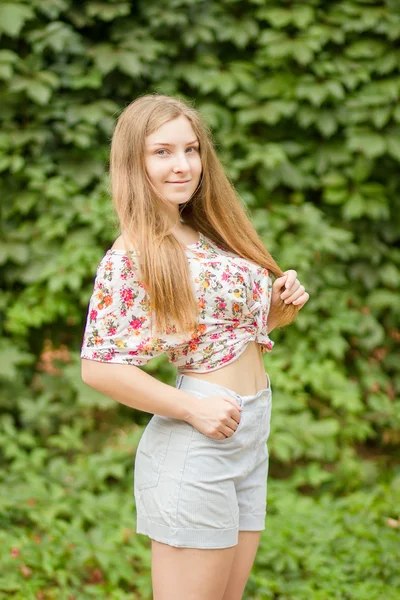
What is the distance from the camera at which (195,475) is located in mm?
1544

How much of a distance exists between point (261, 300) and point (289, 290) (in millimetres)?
90

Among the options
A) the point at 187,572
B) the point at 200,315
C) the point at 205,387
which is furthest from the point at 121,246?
the point at 187,572

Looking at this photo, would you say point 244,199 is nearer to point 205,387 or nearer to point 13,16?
point 13,16

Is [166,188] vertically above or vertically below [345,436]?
above

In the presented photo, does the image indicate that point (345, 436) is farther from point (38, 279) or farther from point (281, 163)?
point (38, 279)

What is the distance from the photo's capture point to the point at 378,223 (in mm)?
3898

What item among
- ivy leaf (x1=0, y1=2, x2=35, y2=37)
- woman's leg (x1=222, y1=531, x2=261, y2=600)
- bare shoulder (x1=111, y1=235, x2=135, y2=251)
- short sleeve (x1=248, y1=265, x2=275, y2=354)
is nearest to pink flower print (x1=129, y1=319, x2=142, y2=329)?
bare shoulder (x1=111, y1=235, x2=135, y2=251)

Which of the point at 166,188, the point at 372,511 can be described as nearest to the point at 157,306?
the point at 166,188

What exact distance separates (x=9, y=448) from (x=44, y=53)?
1973mm

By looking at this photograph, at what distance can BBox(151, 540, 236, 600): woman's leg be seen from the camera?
60.6 inches

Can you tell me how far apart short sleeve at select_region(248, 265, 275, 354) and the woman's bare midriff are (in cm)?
4

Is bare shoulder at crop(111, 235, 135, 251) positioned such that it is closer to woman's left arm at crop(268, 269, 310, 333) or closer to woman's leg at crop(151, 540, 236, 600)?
woman's left arm at crop(268, 269, 310, 333)

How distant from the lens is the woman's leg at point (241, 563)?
172 centimetres

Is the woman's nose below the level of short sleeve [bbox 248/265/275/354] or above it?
above
